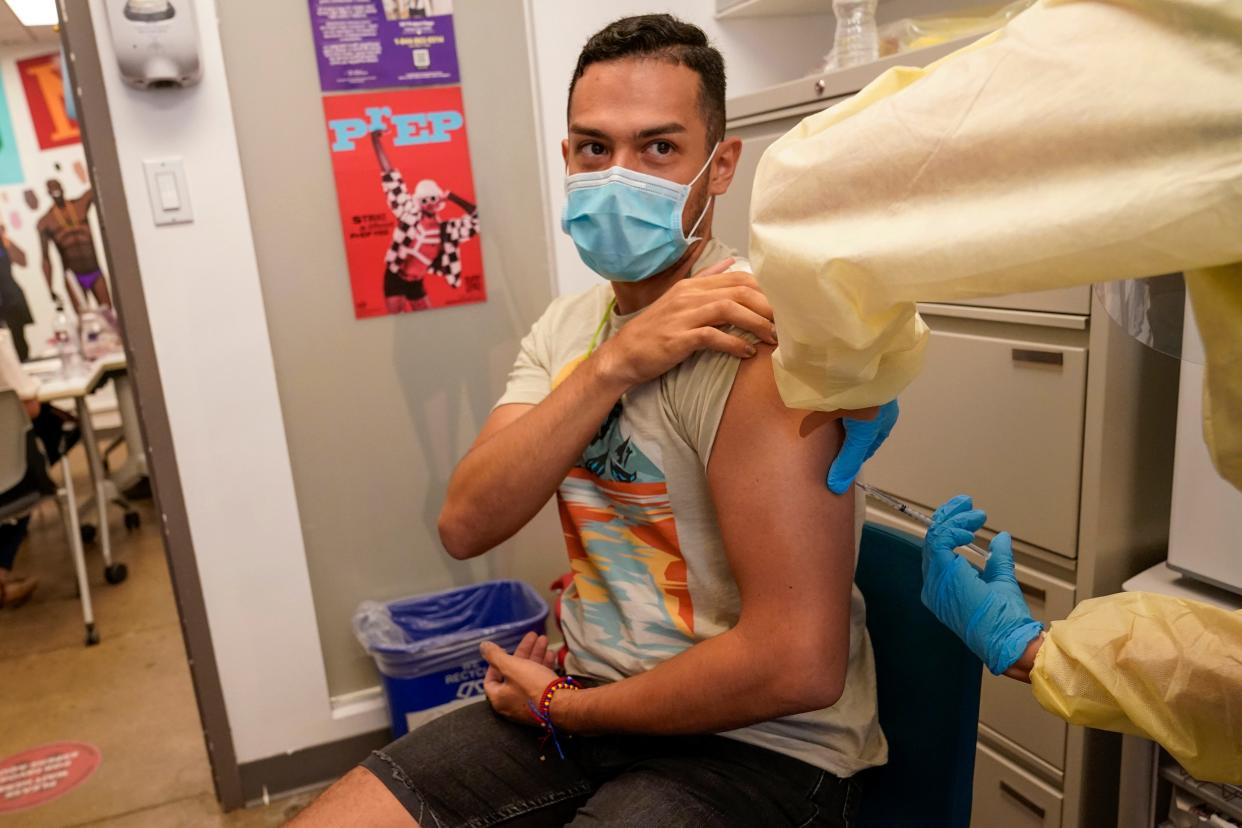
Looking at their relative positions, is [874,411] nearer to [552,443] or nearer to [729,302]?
[729,302]

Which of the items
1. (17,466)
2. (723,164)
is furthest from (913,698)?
(17,466)

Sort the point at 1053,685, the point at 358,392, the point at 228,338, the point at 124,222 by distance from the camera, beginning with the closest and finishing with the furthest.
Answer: the point at 1053,685, the point at 124,222, the point at 228,338, the point at 358,392

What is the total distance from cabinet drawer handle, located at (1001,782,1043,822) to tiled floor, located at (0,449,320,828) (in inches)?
63.7

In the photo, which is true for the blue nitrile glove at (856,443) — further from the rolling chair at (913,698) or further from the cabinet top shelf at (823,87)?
the cabinet top shelf at (823,87)

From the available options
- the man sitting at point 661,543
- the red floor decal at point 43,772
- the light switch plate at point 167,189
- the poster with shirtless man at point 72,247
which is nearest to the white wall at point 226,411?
the light switch plate at point 167,189

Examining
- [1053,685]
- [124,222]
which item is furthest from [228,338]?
[1053,685]

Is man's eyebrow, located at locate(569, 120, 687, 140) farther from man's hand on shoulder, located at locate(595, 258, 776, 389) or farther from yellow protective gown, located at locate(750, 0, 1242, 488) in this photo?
yellow protective gown, located at locate(750, 0, 1242, 488)

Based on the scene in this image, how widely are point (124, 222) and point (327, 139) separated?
476 mm

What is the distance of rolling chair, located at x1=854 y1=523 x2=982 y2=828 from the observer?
3.03 feet

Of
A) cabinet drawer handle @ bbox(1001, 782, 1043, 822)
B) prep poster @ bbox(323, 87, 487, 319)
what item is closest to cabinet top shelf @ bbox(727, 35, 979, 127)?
prep poster @ bbox(323, 87, 487, 319)

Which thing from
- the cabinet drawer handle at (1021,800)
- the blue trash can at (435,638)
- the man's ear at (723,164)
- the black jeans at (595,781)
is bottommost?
the cabinet drawer handle at (1021,800)

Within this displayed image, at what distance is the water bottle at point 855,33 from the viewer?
180 centimetres

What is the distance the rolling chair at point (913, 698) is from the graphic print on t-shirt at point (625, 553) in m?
0.25

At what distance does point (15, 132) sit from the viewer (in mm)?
5344
